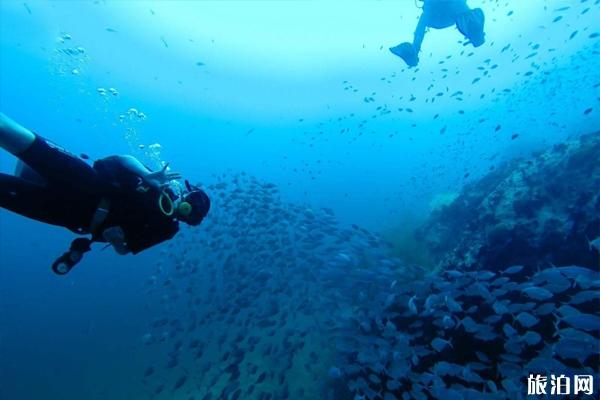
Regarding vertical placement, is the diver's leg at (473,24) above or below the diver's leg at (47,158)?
above

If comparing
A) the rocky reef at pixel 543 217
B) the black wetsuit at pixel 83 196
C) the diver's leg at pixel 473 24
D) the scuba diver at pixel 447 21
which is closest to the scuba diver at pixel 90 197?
the black wetsuit at pixel 83 196

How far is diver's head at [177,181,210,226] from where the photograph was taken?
12.8ft

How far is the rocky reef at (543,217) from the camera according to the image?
8.57m

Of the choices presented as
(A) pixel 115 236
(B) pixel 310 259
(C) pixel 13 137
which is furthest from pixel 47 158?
(B) pixel 310 259

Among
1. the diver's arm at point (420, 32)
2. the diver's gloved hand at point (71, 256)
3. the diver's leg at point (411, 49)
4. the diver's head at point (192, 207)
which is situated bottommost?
the diver's gloved hand at point (71, 256)

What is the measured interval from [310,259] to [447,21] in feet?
26.5

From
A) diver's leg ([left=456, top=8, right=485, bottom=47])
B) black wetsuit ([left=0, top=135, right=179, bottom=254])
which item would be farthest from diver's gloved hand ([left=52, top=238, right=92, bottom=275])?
diver's leg ([left=456, top=8, right=485, bottom=47])

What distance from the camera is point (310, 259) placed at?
11.2m

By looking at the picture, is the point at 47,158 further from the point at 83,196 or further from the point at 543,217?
the point at 543,217

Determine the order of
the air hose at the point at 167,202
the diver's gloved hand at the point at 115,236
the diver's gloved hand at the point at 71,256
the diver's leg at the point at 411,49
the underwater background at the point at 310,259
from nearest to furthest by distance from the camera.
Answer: the diver's gloved hand at the point at 71,256 → the diver's gloved hand at the point at 115,236 → the air hose at the point at 167,202 → the underwater background at the point at 310,259 → the diver's leg at the point at 411,49

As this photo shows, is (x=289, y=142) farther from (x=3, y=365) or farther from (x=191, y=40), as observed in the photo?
(x=3, y=365)

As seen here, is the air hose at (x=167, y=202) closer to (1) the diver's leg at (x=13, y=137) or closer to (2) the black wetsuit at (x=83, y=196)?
(2) the black wetsuit at (x=83, y=196)

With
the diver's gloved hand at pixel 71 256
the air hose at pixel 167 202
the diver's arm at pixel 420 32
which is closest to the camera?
the diver's gloved hand at pixel 71 256

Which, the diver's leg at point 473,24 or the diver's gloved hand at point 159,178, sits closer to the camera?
the diver's gloved hand at point 159,178
